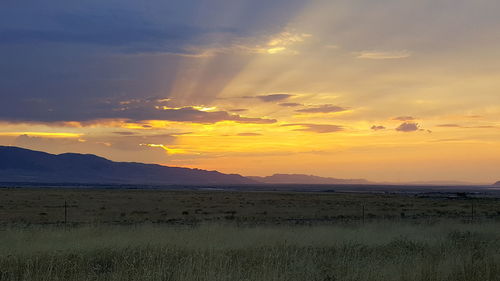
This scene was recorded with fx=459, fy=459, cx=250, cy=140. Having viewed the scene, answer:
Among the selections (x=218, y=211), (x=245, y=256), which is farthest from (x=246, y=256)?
(x=218, y=211)

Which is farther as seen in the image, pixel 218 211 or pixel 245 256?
pixel 218 211

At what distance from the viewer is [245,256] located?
1344 centimetres

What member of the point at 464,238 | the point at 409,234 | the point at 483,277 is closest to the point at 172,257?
the point at 483,277

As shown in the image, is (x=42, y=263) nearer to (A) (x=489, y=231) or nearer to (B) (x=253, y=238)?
(B) (x=253, y=238)

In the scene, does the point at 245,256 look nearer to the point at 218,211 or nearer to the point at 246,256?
the point at 246,256

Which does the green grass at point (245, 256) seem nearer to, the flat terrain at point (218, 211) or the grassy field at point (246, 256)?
the grassy field at point (246, 256)

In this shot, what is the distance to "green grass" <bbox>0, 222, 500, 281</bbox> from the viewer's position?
9.73 metres

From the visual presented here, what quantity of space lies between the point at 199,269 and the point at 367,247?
7.04 metres

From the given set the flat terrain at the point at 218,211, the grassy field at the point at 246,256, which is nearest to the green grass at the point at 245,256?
the grassy field at the point at 246,256

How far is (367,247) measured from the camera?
→ 15.1 metres

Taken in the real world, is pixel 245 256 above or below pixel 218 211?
above

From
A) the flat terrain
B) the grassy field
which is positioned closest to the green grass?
the grassy field

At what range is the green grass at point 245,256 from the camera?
973 cm

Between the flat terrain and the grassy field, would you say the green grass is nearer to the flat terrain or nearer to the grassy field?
the grassy field
